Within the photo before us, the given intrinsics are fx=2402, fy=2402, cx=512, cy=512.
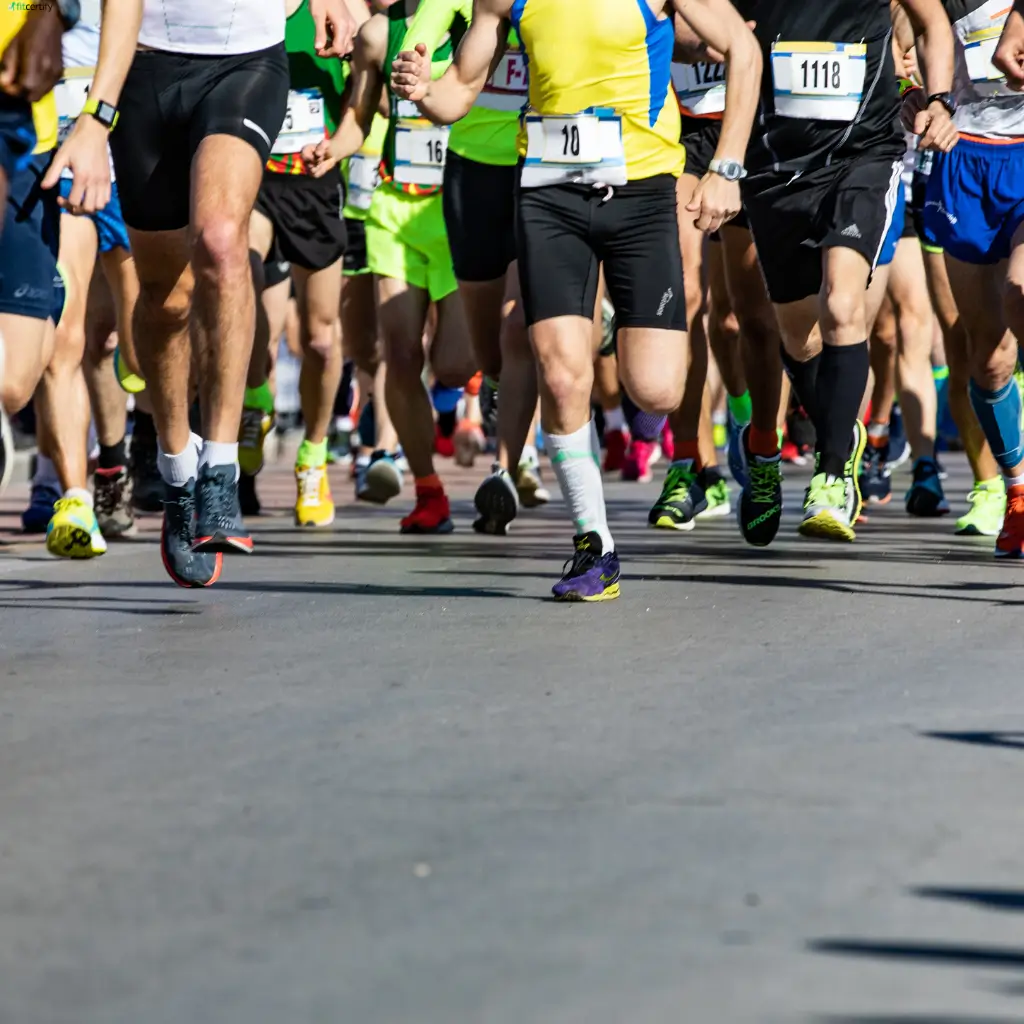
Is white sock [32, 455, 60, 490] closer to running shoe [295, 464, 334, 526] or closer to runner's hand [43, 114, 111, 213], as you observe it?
running shoe [295, 464, 334, 526]

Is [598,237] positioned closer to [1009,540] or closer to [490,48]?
[490,48]

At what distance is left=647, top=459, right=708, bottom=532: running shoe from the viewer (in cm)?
989

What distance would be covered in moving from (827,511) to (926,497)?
275cm

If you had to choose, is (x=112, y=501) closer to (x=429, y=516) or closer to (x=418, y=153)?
(x=429, y=516)

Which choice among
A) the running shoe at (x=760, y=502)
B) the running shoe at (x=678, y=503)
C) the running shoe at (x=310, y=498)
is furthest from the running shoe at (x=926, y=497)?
the running shoe at (x=310, y=498)

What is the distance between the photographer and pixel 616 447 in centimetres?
1499

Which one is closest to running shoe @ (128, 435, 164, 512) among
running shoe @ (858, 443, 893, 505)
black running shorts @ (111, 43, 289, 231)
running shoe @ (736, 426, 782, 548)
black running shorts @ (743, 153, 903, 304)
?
running shoe @ (858, 443, 893, 505)

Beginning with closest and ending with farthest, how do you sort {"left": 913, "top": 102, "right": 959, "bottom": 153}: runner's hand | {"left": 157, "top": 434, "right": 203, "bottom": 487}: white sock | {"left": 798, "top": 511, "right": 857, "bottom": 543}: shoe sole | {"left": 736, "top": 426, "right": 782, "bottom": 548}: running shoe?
{"left": 157, "top": 434, "right": 203, "bottom": 487}: white sock < {"left": 913, "top": 102, "right": 959, "bottom": 153}: runner's hand < {"left": 798, "top": 511, "right": 857, "bottom": 543}: shoe sole < {"left": 736, "top": 426, "right": 782, "bottom": 548}: running shoe

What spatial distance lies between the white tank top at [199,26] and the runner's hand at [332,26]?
24.3 inches

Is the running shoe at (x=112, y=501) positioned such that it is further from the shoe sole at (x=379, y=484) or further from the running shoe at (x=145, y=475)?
the shoe sole at (x=379, y=484)

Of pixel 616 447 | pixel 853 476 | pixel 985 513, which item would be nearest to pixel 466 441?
pixel 616 447

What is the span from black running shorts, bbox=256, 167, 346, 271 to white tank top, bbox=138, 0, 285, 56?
11.1 ft

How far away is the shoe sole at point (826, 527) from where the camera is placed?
25.8 ft

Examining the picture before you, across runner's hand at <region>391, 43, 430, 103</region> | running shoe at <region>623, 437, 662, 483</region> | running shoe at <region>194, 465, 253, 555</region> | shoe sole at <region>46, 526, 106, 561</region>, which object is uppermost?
runner's hand at <region>391, 43, 430, 103</region>
